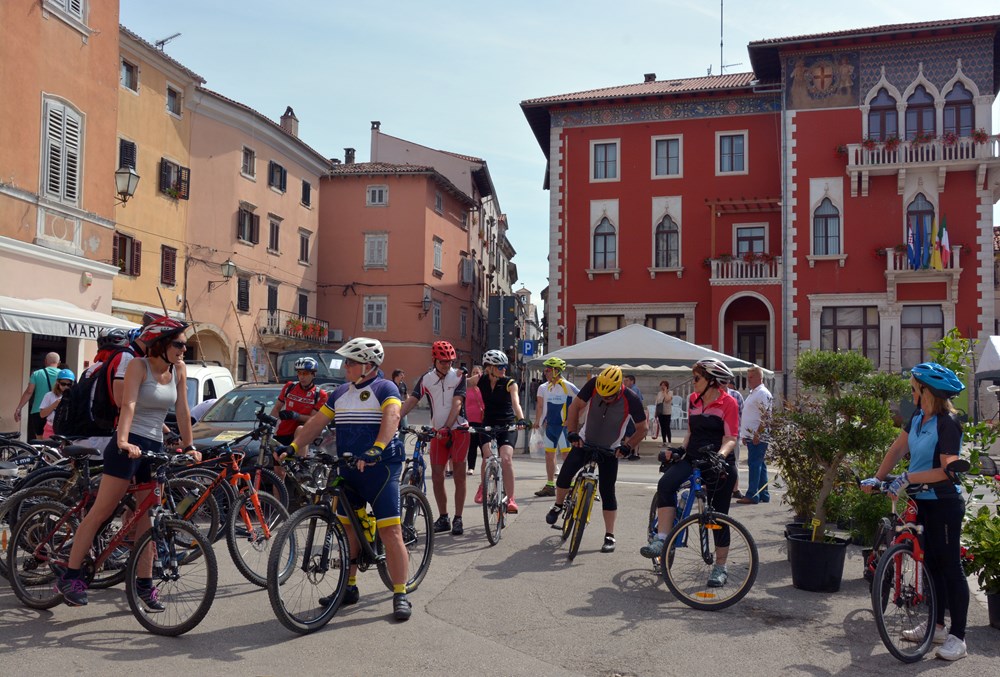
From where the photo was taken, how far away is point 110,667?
4820 millimetres

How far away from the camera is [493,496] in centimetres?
856

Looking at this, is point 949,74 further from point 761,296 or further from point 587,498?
point 587,498

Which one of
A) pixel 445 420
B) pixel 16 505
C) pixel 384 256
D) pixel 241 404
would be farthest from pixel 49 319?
pixel 384 256

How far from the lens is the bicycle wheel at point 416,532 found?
6691mm

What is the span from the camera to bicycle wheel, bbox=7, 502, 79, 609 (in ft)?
19.3

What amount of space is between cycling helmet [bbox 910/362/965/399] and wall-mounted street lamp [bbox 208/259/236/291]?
92.6 ft

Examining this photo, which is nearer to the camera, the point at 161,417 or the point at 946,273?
the point at 161,417

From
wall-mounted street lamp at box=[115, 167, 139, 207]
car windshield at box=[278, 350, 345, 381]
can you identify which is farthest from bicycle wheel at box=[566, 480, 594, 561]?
wall-mounted street lamp at box=[115, 167, 139, 207]

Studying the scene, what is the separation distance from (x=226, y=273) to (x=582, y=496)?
2558 centimetres

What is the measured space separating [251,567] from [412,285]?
38.1 m

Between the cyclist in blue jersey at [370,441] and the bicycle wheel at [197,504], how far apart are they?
1.56 metres

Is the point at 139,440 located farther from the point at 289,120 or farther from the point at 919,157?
the point at 289,120

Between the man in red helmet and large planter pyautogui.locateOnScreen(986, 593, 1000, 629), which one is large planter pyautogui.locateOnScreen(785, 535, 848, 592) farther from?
the man in red helmet

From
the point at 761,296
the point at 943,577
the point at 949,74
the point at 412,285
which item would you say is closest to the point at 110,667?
the point at 943,577
